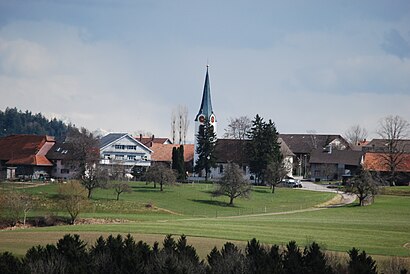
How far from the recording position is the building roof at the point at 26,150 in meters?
99.9

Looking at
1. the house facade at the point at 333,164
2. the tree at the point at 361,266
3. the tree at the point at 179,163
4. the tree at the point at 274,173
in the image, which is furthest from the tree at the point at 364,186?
the tree at the point at 361,266

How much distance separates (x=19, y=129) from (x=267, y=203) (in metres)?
131

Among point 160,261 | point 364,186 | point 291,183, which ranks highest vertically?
point 364,186

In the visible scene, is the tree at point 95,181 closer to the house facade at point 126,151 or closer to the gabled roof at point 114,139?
the house facade at point 126,151

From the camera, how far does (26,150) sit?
103 metres

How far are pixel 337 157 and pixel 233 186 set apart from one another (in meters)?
44.6

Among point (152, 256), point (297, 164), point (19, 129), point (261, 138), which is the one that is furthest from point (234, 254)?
point (19, 129)

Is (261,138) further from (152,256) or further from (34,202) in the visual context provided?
(152,256)

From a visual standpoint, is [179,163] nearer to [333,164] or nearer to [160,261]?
[333,164]

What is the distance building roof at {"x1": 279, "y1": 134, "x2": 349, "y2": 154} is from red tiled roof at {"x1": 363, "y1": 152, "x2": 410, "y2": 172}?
27.7 m

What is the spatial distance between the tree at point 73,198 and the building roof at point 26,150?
33005mm

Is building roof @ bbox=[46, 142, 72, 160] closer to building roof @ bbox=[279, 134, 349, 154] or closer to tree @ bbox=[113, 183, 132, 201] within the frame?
tree @ bbox=[113, 183, 132, 201]

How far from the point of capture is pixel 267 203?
7675 cm

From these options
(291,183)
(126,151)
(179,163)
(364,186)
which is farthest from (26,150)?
(364,186)
